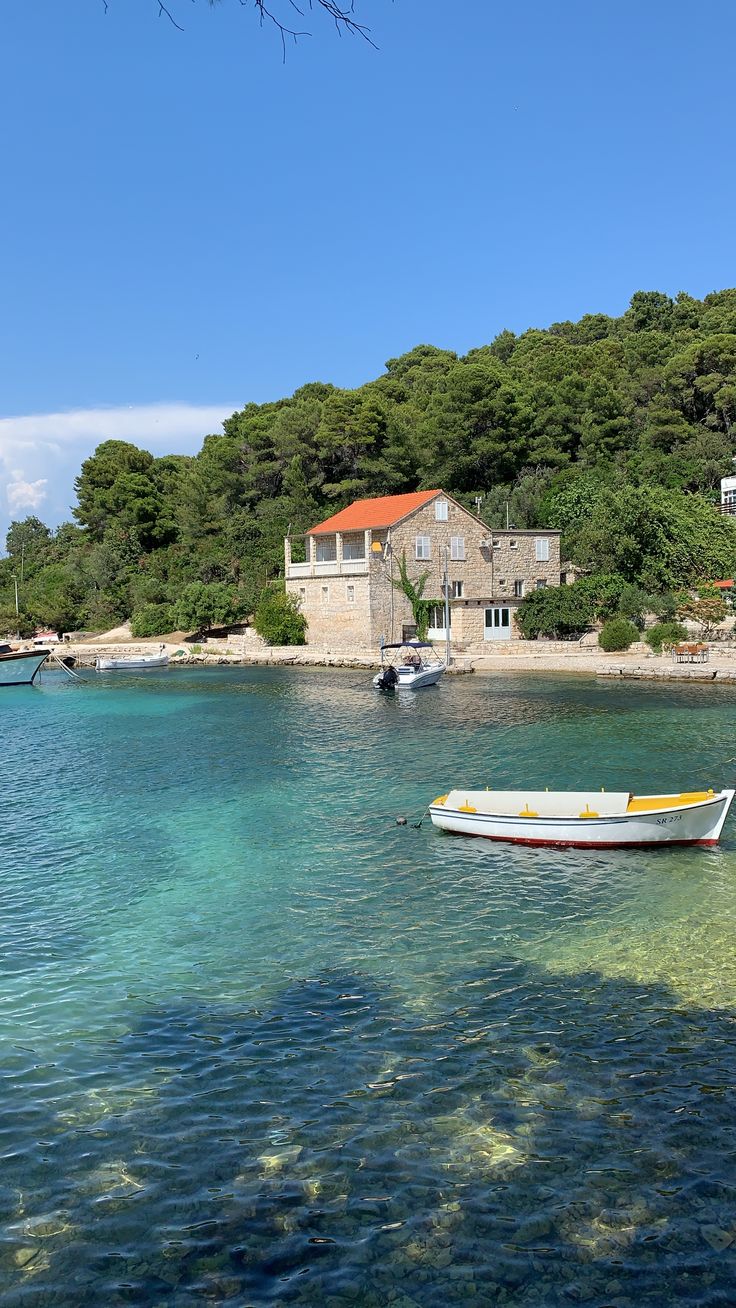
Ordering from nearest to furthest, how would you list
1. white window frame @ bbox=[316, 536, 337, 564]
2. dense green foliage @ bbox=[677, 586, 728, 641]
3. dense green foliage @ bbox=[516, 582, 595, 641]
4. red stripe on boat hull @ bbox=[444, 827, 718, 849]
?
red stripe on boat hull @ bbox=[444, 827, 718, 849], dense green foliage @ bbox=[677, 586, 728, 641], dense green foliage @ bbox=[516, 582, 595, 641], white window frame @ bbox=[316, 536, 337, 564]

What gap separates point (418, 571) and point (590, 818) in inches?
1397

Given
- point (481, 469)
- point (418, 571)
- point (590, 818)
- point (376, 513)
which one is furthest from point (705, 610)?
point (590, 818)

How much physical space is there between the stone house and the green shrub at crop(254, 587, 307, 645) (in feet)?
2.38

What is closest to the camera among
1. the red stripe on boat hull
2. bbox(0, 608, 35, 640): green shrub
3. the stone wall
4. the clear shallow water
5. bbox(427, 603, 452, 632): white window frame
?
the clear shallow water

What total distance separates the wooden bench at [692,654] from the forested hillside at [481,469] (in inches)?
292

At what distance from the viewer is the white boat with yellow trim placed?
13516 mm

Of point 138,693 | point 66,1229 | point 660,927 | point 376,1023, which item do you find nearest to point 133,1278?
point 66,1229

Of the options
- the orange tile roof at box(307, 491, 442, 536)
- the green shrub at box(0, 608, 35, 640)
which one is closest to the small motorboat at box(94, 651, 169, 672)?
the orange tile roof at box(307, 491, 442, 536)

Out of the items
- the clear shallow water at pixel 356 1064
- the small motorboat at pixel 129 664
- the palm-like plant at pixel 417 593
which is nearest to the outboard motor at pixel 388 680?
the palm-like plant at pixel 417 593

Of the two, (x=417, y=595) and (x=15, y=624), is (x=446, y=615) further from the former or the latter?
(x=15, y=624)

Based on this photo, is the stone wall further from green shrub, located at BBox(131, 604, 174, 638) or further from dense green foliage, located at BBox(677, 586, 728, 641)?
dense green foliage, located at BBox(677, 586, 728, 641)

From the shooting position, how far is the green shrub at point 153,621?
201 feet

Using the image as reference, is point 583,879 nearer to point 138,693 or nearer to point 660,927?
point 660,927

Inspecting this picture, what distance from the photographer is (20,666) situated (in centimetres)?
4562
